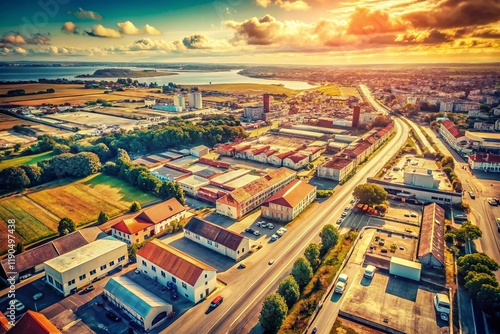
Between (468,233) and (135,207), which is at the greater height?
(468,233)

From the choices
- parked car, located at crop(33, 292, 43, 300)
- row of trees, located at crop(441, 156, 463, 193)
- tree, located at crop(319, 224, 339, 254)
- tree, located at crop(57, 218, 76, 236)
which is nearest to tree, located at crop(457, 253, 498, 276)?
tree, located at crop(319, 224, 339, 254)

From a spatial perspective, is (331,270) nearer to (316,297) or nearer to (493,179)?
(316,297)

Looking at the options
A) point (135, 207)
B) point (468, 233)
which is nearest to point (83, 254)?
point (135, 207)

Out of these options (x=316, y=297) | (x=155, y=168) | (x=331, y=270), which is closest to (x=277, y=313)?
(x=316, y=297)

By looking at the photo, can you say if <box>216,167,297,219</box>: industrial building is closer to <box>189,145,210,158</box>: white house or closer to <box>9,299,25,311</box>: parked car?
<box>189,145,210,158</box>: white house

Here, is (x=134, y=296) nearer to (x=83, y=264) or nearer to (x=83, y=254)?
(x=83, y=264)
